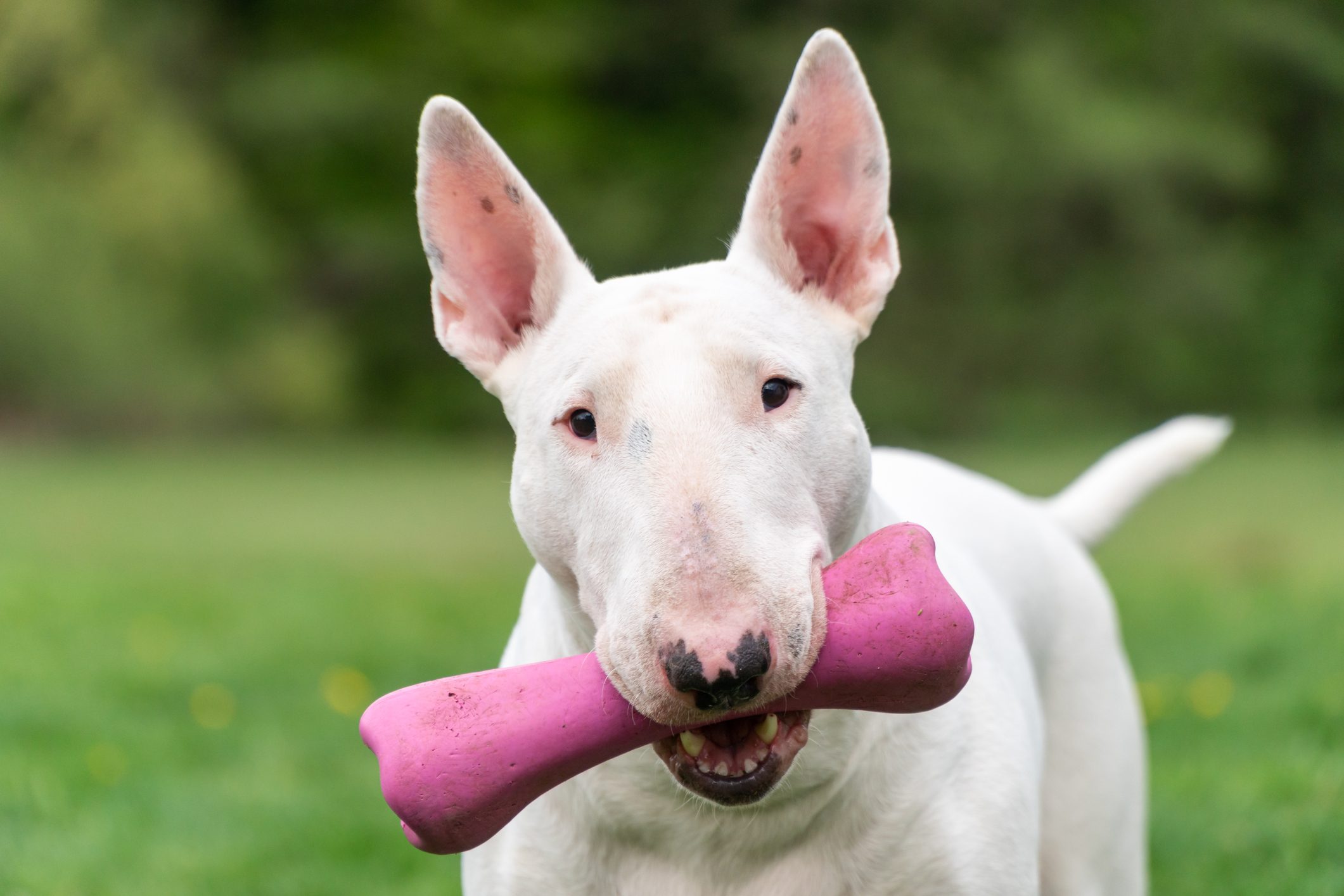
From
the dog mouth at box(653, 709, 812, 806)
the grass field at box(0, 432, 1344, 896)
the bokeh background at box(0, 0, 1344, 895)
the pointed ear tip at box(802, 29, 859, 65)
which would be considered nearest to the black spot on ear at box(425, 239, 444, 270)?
the pointed ear tip at box(802, 29, 859, 65)

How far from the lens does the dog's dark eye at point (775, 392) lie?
91.8 inches

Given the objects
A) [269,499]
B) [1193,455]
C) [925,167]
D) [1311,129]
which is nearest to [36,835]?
[1193,455]

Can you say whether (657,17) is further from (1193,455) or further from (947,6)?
(1193,455)

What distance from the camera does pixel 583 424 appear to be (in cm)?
239

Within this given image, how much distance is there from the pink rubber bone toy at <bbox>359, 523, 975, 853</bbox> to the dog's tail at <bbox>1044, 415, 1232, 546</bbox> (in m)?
1.84

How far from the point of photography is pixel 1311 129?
74.2 ft

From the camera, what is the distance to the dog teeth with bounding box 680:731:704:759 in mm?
2191

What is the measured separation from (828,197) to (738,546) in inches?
37.2

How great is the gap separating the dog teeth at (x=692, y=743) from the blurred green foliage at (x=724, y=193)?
58.1 ft

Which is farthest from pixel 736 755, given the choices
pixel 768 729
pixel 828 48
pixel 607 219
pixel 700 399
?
pixel 607 219

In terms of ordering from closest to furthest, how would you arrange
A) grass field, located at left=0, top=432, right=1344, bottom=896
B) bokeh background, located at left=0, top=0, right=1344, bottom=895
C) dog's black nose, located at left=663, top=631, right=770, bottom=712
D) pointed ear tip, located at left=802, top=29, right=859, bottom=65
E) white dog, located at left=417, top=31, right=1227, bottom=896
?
dog's black nose, located at left=663, top=631, right=770, bottom=712 < white dog, located at left=417, top=31, right=1227, bottom=896 < pointed ear tip, located at left=802, top=29, right=859, bottom=65 < grass field, located at left=0, top=432, right=1344, bottom=896 < bokeh background, located at left=0, top=0, right=1344, bottom=895

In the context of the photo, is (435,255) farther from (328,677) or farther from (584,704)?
(328,677)

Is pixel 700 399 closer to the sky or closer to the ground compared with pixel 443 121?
closer to the ground

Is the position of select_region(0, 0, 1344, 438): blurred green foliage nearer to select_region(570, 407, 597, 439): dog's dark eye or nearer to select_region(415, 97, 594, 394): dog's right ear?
select_region(415, 97, 594, 394): dog's right ear
